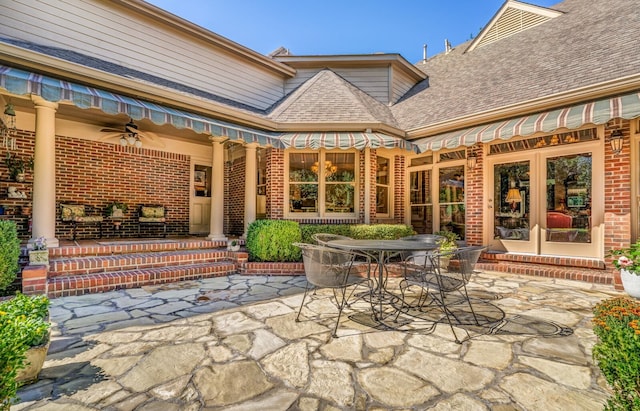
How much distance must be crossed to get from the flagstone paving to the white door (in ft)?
19.2

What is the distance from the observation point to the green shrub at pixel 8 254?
14.0ft

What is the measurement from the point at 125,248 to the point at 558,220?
8.68 meters

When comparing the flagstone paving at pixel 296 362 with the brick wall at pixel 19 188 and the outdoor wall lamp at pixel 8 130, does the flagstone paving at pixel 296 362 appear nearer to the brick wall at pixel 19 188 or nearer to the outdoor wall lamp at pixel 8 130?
the outdoor wall lamp at pixel 8 130

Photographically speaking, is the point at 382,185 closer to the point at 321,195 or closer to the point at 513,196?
the point at 321,195

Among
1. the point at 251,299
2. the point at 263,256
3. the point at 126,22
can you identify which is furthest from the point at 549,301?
the point at 126,22

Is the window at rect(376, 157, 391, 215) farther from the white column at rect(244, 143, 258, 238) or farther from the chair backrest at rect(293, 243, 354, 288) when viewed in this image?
the chair backrest at rect(293, 243, 354, 288)

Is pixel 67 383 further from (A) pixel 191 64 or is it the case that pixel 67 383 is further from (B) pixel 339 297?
(A) pixel 191 64

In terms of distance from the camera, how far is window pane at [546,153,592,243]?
6.14 meters

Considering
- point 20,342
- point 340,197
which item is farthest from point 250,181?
point 20,342

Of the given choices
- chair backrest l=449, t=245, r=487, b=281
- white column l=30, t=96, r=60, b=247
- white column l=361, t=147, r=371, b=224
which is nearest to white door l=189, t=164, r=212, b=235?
white column l=30, t=96, r=60, b=247

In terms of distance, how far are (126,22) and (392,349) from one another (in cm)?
940

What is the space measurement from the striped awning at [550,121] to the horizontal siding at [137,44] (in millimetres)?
5979

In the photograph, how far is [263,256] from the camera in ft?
22.2

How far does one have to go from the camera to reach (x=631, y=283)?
461 centimetres
